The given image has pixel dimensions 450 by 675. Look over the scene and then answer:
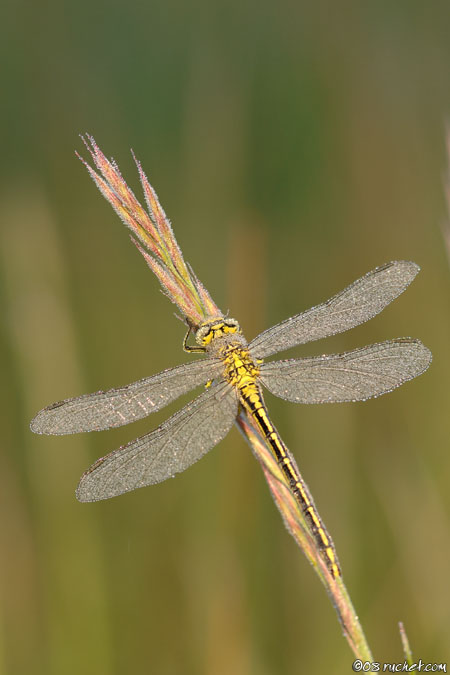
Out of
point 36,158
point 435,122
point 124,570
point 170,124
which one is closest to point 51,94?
point 36,158

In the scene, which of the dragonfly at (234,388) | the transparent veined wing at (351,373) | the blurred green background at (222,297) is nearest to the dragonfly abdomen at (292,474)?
the dragonfly at (234,388)

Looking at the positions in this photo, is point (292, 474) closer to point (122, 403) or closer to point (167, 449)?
point (167, 449)

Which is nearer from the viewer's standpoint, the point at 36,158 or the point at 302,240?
the point at 302,240

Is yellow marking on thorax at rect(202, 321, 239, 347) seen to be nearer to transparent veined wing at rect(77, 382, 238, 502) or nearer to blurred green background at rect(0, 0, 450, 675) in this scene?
transparent veined wing at rect(77, 382, 238, 502)

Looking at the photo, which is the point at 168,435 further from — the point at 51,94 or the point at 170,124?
the point at 51,94

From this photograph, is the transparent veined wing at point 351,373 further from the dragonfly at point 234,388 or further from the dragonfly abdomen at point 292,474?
the dragonfly abdomen at point 292,474
